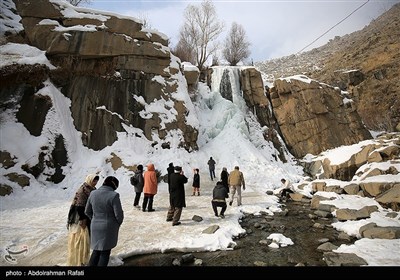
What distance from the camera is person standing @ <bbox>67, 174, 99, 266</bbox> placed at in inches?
171

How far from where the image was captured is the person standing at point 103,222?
408 cm

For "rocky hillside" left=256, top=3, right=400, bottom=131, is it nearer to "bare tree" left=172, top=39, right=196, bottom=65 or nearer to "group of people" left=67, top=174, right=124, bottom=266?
"bare tree" left=172, top=39, right=196, bottom=65

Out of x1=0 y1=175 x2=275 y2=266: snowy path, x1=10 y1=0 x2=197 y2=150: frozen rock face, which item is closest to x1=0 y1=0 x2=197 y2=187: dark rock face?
x1=10 y1=0 x2=197 y2=150: frozen rock face

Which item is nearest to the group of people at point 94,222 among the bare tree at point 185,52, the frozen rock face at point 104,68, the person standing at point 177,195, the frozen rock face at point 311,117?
the person standing at point 177,195

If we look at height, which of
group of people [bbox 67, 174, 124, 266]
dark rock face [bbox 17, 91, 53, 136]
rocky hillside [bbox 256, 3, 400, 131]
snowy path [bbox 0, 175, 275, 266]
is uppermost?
rocky hillside [bbox 256, 3, 400, 131]

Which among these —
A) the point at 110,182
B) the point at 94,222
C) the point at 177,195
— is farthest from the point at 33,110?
the point at 94,222

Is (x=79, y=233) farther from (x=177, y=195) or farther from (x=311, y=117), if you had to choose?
(x=311, y=117)

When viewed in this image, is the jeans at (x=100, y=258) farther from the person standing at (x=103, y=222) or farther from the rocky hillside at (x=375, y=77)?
the rocky hillside at (x=375, y=77)

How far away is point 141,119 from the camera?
16016 millimetres

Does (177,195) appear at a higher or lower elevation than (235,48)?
lower

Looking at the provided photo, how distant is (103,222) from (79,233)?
0.67 metres

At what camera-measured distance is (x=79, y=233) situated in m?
4.39

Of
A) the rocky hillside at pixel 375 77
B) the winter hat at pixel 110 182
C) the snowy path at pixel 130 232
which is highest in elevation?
the rocky hillside at pixel 375 77

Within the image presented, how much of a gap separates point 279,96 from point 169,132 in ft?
42.5
